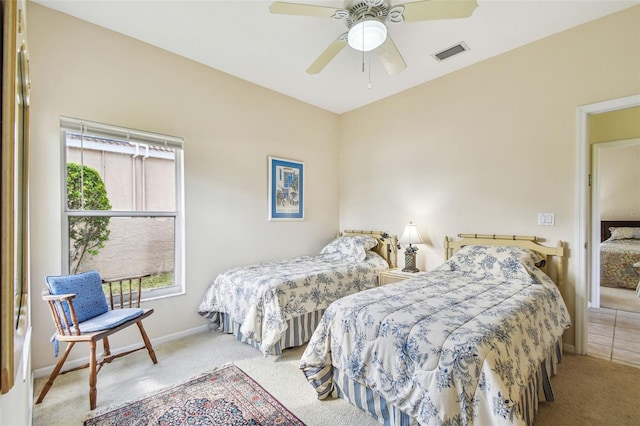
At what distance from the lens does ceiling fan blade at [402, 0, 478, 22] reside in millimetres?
1810

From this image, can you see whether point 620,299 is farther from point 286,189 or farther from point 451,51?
point 286,189

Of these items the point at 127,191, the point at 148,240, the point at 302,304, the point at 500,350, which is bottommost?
the point at 302,304

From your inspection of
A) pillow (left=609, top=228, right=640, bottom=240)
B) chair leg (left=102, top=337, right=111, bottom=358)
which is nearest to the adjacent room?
chair leg (left=102, top=337, right=111, bottom=358)

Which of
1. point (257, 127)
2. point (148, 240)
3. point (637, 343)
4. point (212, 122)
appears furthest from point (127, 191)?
point (637, 343)

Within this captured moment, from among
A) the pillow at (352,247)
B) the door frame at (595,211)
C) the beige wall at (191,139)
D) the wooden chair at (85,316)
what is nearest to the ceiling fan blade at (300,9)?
the beige wall at (191,139)

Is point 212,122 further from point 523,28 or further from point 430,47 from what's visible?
point 523,28

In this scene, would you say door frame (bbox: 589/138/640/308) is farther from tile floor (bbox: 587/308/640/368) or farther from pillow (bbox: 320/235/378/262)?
pillow (bbox: 320/235/378/262)

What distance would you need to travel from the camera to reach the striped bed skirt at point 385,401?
1605 mm

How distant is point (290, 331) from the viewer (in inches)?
108

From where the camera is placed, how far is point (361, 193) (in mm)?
4434

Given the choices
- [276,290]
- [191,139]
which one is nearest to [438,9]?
[276,290]

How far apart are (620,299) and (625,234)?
1.56 meters

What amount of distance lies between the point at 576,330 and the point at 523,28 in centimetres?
273

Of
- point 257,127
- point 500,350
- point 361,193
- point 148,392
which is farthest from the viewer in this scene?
point 361,193
